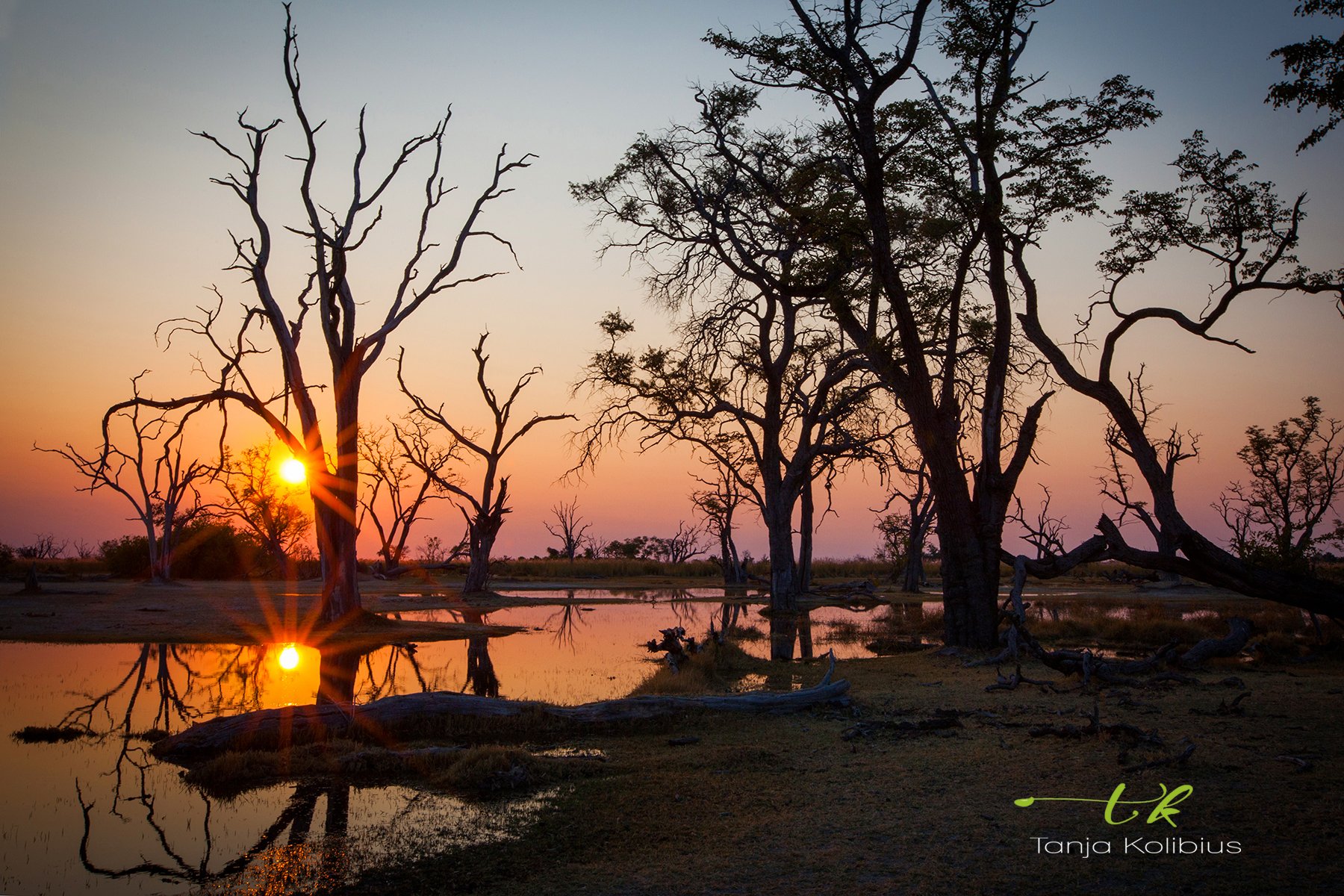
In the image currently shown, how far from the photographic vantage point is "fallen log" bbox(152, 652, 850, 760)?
8930 mm

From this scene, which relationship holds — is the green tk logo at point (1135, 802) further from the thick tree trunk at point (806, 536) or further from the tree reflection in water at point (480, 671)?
the thick tree trunk at point (806, 536)

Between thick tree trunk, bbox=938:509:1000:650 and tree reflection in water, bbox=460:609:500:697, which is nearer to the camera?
tree reflection in water, bbox=460:609:500:697

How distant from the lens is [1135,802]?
20.9 ft

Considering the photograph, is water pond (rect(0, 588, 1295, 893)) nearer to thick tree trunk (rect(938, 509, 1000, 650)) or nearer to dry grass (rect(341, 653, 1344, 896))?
dry grass (rect(341, 653, 1344, 896))

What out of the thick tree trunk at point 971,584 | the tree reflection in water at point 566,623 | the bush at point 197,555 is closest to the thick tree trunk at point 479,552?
the tree reflection in water at point 566,623

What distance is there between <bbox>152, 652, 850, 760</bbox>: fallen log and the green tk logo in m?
4.47

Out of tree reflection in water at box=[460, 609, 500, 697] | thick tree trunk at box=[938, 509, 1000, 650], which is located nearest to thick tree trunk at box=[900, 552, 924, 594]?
thick tree trunk at box=[938, 509, 1000, 650]

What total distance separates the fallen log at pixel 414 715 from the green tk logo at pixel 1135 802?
4.47 m

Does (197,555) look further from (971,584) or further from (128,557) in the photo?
(971,584)

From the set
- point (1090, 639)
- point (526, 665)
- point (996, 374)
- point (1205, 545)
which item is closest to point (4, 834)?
point (526, 665)

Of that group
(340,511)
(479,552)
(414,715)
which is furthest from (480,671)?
(479,552)

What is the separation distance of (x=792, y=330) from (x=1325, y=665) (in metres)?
14.6

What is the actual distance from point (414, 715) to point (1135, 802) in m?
7.27

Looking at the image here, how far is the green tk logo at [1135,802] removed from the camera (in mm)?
6039
